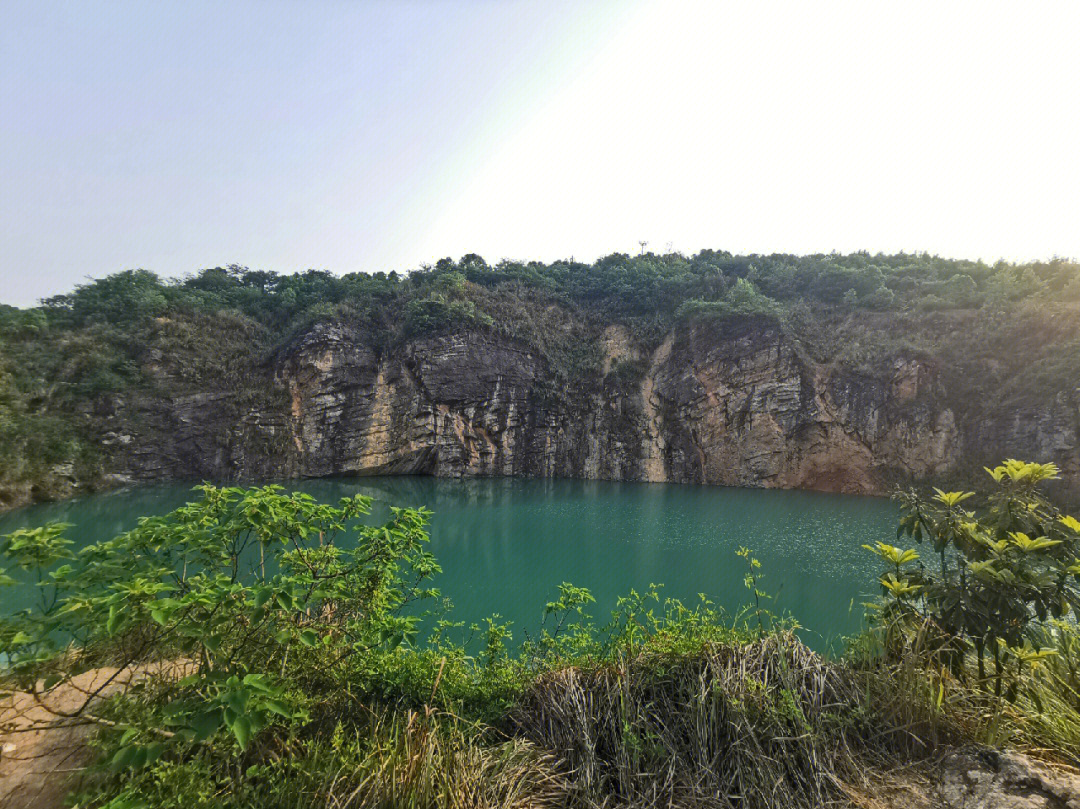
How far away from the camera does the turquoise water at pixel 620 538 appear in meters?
8.12

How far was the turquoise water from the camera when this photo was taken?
8.12m

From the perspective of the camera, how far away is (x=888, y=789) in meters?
2.57

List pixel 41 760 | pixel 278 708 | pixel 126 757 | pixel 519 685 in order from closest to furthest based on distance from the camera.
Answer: pixel 126 757 < pixel 278 708 < pixel 41 760 < pixel 519 685

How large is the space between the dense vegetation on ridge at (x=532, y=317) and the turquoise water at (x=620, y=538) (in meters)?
5.37

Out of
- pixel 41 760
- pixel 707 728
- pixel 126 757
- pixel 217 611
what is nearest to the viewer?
pixel 126 757

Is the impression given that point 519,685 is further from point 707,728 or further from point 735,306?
point 735,306

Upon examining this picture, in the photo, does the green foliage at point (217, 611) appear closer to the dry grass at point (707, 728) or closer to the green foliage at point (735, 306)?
the dry grass at point (707, 728)

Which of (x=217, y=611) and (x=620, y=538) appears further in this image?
(x=620, y=538)

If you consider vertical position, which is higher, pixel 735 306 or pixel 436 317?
pixel 735 306

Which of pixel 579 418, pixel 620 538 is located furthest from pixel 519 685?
pixel 579 418

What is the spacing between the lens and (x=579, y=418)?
1141 inches

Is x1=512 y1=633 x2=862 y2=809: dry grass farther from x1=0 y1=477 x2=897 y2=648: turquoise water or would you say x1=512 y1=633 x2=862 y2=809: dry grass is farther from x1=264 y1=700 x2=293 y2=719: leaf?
x1=0 y1=477 x2=897 y2=648: turquoise water

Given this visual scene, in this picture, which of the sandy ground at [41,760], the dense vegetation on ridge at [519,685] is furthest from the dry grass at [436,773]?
the sandy ground at [41,760]

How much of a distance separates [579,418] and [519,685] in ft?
84.7
